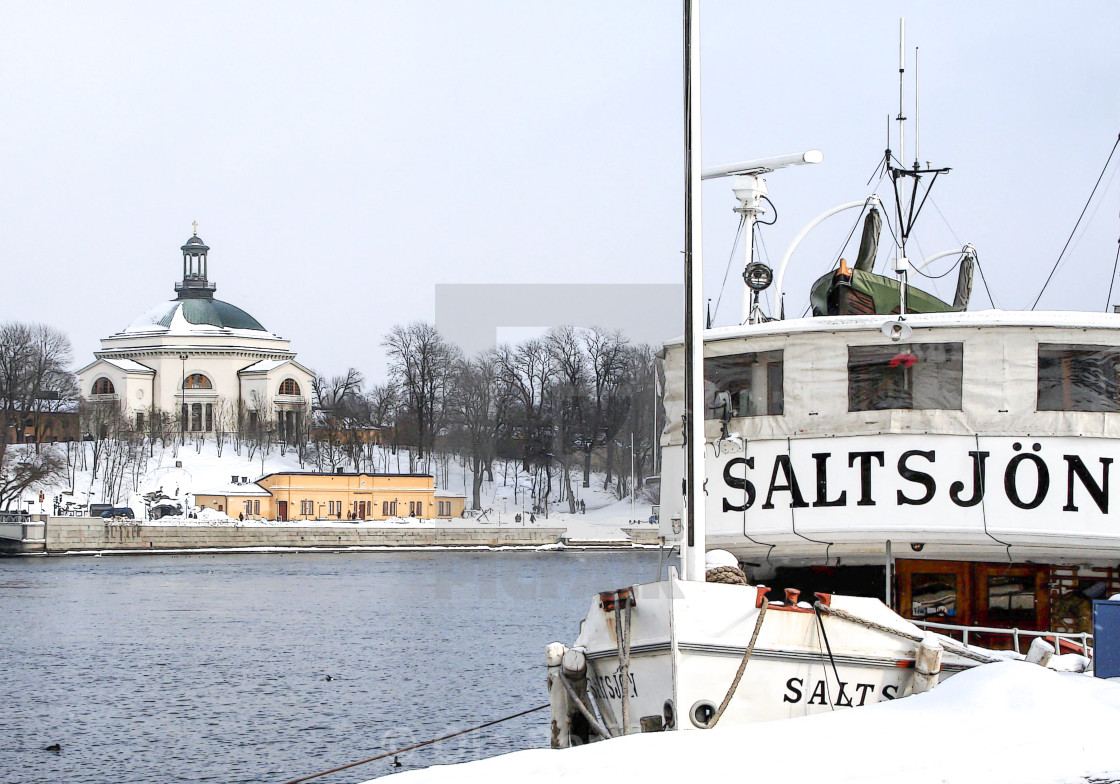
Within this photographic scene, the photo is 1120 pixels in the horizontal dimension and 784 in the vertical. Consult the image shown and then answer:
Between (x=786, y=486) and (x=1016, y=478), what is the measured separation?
268 cm

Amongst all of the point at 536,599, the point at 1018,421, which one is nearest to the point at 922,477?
the point at 1018,421

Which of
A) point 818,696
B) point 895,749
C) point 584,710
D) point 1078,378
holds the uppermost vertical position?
point 1078,378

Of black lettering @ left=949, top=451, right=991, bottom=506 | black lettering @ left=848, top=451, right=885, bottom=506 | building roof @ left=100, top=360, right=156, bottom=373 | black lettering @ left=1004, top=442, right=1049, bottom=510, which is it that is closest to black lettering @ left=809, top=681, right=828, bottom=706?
black lettering @ left=848, top=451, right=885, bottom=506

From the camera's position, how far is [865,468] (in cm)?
1750

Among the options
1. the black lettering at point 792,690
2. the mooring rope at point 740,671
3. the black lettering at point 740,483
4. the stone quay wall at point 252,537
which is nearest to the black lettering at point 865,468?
the black lettering at point 740,483

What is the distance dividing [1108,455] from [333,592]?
60053 millimetres

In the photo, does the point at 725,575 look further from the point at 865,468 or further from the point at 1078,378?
the point at 1078,378

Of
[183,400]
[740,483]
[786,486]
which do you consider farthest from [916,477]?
[183,400]

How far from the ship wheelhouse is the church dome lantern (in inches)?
6165

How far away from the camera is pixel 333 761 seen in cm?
2838

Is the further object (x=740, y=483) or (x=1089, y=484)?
(x=740, y=483)

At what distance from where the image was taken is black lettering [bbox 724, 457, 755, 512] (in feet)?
58.6

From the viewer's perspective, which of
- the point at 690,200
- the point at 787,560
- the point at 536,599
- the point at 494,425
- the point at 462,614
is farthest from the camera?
the point at 494,425

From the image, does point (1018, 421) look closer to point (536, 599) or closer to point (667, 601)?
point (667, 601)
